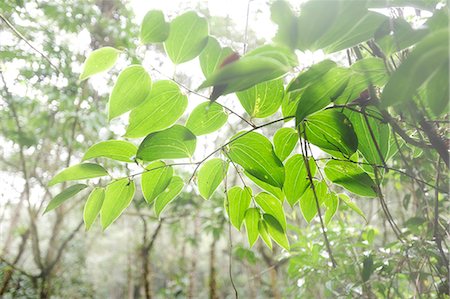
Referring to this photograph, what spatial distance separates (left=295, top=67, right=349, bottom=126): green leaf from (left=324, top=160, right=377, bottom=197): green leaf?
5.5 inches

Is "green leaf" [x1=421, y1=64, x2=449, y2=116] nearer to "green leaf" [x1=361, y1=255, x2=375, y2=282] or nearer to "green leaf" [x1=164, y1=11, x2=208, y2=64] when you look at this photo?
"green leaf" [x1=164, y1=11, x2=208, y2=64]

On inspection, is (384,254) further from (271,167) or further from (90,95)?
(90,95)

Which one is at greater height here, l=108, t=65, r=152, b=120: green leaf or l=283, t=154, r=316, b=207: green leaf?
l=108, t=65, r=152, b=120: green leaf

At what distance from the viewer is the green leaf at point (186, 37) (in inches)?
11.6

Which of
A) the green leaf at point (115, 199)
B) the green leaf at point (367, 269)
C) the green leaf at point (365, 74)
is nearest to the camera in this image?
the green leaf at point (365, 74)

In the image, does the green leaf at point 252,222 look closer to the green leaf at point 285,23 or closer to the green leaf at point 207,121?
the green leaf at point 207,121

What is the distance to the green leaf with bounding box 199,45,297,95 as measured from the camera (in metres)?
0.19

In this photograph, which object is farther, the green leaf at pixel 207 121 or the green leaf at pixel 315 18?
the green leaf at pixel 207 121

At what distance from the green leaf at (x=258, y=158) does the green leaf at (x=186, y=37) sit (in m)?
0.10

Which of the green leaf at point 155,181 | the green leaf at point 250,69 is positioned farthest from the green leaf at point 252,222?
the green leaf at point 250,69

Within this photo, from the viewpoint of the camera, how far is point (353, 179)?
1.25ft

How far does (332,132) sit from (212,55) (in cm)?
14

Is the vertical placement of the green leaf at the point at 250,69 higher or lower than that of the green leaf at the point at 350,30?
lower

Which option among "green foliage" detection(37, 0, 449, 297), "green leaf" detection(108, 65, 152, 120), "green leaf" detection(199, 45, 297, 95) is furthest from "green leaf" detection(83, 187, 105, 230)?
"green leaf" detection(199, 45, 297, 95)
